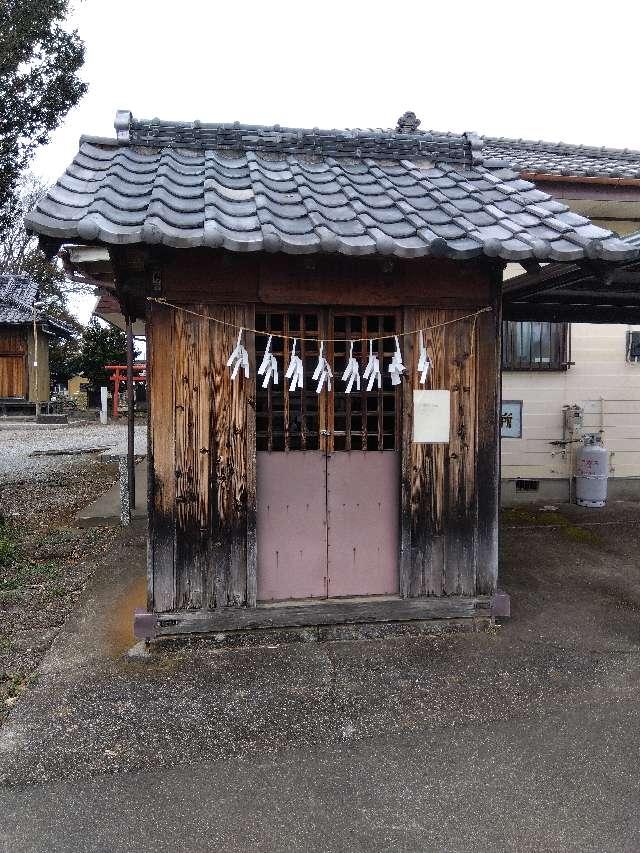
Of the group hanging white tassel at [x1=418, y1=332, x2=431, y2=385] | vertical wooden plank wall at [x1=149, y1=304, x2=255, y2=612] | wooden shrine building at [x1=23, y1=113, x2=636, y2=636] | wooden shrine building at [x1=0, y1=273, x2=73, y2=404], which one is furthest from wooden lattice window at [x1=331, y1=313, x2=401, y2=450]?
wooden shrine building at [x1=0, y1=273, x2=73, y2=404]

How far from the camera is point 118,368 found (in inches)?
1146

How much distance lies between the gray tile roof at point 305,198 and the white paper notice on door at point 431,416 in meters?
1.20

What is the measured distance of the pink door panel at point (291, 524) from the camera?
4844 millimetres

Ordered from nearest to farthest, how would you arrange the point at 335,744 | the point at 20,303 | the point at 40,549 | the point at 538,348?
the point at 335,744 < the point at 40,549 < the point at 538,348 < the point at 20,303

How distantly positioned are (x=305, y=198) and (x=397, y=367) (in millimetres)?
1535

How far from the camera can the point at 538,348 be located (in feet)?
32.5

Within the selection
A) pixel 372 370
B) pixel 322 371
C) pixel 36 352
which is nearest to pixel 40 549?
pixel 322 371

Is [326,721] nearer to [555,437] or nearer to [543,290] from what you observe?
[543,290]

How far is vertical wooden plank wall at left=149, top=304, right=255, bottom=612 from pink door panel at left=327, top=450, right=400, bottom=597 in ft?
2.32

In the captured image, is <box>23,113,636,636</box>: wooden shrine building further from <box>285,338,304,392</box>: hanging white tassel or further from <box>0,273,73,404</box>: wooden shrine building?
<box>0,273,73,404</box>: wooden shrine building

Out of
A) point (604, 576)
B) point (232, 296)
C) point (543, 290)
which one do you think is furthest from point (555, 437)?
point (232, 296)

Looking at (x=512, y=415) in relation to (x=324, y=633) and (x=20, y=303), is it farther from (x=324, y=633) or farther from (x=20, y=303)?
(x=20, y=303)

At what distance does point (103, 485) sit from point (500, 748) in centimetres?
1055

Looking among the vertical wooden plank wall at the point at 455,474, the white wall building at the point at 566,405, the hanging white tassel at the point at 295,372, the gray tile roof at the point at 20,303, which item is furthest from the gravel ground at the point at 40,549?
the gray tile roof at the point at 20,303
